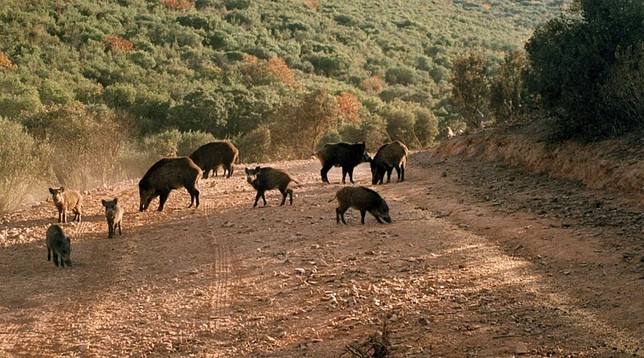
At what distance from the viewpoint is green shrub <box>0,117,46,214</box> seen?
1562 centimetres

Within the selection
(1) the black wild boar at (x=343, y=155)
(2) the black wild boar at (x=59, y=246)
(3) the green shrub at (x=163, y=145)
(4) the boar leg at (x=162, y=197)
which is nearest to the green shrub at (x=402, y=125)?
(3) the green shrub at (x=163, y=145)

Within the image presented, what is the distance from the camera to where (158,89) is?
40.7m

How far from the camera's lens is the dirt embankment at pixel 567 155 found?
1314cm

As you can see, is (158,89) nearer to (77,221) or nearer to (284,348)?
(77,221)

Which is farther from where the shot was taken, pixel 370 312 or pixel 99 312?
pixel 99 312

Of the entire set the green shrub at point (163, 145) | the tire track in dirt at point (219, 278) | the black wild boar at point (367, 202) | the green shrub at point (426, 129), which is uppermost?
the black wild boar at point (367, 202)

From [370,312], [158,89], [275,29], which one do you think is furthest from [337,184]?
[275,29]

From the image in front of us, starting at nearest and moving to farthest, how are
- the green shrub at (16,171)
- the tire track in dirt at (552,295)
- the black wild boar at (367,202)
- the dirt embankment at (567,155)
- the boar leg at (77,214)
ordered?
the tire track in dirt at (552,295) < the black wild boar at (367,202) < the dirt embankment at (567,155) < the boar leg at (77,214) < the green shrub at (16,171)

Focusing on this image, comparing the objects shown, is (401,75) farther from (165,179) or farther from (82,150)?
(165,179)

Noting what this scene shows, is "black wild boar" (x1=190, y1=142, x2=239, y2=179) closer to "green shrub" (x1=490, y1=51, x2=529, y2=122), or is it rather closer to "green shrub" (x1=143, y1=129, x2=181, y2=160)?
"green shrub" (x1=143, y1=129, x2=181, y2=160)

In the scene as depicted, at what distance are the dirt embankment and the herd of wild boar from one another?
8.74 feet

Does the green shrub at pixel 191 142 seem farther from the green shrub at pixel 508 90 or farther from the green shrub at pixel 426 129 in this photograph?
the green shrub at pixel 508 90

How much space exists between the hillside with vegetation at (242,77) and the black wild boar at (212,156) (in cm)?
260

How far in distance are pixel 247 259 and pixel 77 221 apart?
4.87 m
